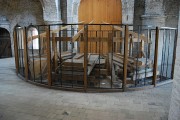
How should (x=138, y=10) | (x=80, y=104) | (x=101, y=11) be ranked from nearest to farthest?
(x=80, y=104)
(x=138, y=10)
(x=101, y=11)

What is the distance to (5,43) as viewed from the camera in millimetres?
10523

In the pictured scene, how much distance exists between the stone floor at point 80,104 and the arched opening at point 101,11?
187 inches

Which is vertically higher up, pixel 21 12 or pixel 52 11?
pixel 21 12

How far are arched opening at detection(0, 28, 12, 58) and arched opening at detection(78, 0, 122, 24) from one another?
4.65 meters

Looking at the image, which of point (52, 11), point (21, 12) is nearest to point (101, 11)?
point (52, 11)

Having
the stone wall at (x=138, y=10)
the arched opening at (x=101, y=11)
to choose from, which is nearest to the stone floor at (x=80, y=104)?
the stone wall at (x=138, y=10)

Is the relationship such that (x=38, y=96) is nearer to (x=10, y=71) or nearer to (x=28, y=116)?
(x=28, y=116)

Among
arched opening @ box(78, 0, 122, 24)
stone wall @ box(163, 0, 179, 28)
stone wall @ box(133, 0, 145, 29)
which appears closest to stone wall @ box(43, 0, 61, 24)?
arched opening @ box(78, 0, 122, 24)

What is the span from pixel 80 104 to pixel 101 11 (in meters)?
5.92

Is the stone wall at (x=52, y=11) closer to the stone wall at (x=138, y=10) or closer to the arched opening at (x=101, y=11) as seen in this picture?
the arched opening at (x=101, y=11)

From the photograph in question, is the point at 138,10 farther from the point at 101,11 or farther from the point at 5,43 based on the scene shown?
the point at 5,43

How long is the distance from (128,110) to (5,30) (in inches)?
372

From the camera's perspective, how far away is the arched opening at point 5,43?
10.4 meters

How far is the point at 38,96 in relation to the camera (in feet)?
11.7
